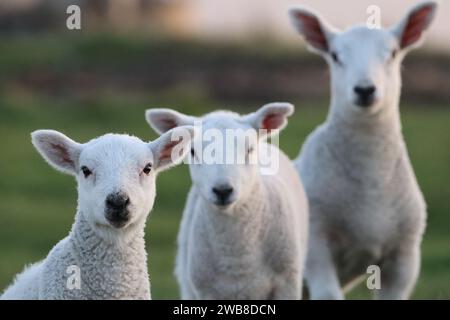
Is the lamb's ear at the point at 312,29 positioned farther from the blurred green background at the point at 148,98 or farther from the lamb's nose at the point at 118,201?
the blurred green background at the point at 148,98

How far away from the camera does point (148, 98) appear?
97.6 ft

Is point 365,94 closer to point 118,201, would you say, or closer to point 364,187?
point 364,187

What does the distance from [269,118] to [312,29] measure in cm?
177

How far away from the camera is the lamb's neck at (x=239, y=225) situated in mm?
8594

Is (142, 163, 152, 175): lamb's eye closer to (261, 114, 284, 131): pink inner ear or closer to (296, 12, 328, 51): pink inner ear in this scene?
(261, 114, 284, 131): pink inner ear

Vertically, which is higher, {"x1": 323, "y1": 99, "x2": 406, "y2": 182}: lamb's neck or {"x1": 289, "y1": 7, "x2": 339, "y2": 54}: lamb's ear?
{"x1": 289, "y1": 7, "x2": 339, "y2": 54}: lamb's ear

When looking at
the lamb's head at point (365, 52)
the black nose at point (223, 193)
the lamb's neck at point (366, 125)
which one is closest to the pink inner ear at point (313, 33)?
the lamb's head at point (365, 52)

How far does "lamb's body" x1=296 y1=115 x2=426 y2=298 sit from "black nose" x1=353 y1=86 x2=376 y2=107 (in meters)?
0.48

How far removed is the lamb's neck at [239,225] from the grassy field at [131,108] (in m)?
7.62

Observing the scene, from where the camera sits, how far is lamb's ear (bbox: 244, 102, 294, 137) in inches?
340

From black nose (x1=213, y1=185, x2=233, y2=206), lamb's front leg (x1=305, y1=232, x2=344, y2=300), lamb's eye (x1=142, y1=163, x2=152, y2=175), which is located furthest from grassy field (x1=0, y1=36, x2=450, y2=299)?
lamb's eye (x1=142, y1=163, x2=152, y2=175)

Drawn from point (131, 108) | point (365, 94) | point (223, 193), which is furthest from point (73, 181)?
point (223, 193)
